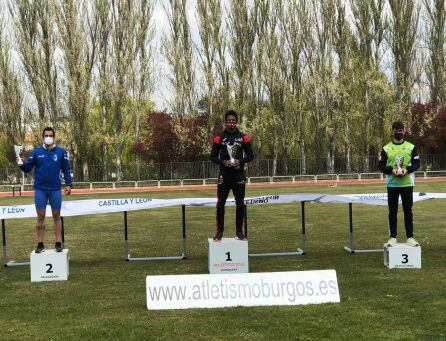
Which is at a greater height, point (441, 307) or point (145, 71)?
point (145, 71)

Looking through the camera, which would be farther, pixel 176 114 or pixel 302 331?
pixel 176 114

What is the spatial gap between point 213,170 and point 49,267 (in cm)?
3270

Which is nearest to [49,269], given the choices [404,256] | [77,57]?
[404,256]

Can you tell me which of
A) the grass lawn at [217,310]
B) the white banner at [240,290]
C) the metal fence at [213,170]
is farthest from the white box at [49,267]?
the metal fence at [213,170]

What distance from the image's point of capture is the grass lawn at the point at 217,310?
16.3 feet

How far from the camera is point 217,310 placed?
225 inches

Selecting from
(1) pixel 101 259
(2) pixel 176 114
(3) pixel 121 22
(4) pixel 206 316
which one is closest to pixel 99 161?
(2) pixel 176 114

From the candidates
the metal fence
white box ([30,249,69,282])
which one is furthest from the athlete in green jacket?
the metal fence

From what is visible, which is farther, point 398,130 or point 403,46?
point 403,46

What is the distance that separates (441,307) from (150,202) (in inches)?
191

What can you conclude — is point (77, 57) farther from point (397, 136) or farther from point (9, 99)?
point (397, 136)

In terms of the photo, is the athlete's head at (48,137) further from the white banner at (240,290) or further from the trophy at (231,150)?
the white banner at (240,290)

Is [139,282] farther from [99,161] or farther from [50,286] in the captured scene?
[99,161]

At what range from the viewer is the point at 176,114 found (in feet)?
131
